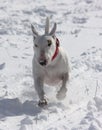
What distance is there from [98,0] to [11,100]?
10.9 meters

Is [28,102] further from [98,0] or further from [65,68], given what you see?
[98,0]

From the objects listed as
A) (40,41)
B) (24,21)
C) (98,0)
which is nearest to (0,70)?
(40,41)

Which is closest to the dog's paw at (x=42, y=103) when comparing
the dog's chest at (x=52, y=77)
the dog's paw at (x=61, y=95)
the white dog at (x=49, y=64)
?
the white dog at (x=49, y=64)

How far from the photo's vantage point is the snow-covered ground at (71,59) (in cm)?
573

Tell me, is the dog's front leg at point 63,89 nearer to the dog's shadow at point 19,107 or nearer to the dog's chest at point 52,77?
the dog's chest at point 52,77

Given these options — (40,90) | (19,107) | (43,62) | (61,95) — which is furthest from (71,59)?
(43,62)

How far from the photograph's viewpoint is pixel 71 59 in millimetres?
9648

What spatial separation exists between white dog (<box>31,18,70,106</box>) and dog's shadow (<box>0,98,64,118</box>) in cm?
12

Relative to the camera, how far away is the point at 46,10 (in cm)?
1524

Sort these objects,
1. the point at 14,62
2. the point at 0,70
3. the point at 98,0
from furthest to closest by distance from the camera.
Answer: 1. the point at 98,0
2. the point at 14,62
3. the point at 0,70

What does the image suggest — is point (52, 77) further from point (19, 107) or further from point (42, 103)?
point (19, 107)

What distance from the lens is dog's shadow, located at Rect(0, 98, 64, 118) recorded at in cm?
618

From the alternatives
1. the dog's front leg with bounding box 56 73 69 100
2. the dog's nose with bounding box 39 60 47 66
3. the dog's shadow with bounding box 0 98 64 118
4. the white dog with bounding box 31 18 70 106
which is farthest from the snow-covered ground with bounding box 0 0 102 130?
the dog's nose with bounding box 39 60 47 66

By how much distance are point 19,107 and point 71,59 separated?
3.35 m
